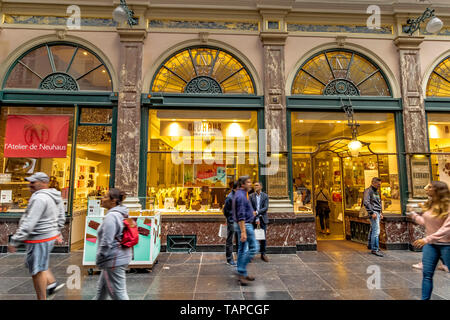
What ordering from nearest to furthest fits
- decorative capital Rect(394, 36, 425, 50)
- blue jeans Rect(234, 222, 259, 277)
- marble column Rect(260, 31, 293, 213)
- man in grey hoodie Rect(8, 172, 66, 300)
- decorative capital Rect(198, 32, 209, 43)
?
man in grey hoodie Rect(8, 172, 66, 300) < blue jeans Rect(234, 222, 259, 277) < marble column Rect(260, 31, 293, 213) < decorative capital Rect(198, 32, 209, 43) < decorative capital Rect(394, 36, 425, 50)

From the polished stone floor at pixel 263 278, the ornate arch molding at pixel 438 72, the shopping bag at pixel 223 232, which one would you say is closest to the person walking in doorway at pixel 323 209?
the polished stone floor at pixel 263 278

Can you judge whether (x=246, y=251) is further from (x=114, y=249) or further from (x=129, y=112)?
(x=129, y=112)

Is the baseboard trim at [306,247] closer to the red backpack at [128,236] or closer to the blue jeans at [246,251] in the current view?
the blue jeans at [246,251]

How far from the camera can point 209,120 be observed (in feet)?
26.2

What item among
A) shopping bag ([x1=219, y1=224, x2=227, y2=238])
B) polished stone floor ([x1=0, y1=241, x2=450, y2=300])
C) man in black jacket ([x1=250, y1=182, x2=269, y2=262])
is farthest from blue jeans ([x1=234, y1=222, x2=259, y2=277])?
man in black jacket ([x1=250, y1=182, x2=269, y2=262])

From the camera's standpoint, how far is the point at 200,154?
26.2ft

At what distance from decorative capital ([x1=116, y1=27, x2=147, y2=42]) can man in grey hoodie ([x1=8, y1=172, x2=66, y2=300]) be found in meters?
5.34

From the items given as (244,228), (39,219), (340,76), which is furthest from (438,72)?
(39,219)

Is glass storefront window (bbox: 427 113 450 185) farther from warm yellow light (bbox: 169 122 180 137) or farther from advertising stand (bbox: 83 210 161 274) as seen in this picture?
advertising stand (bbox: 83 210 161 274)

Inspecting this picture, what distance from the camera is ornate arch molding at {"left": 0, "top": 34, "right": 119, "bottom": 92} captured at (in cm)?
766

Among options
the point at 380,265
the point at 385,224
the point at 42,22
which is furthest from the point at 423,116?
the point at 42,22

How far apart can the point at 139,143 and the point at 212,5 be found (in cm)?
463

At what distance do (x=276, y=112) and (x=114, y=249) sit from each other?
5.88 meters
